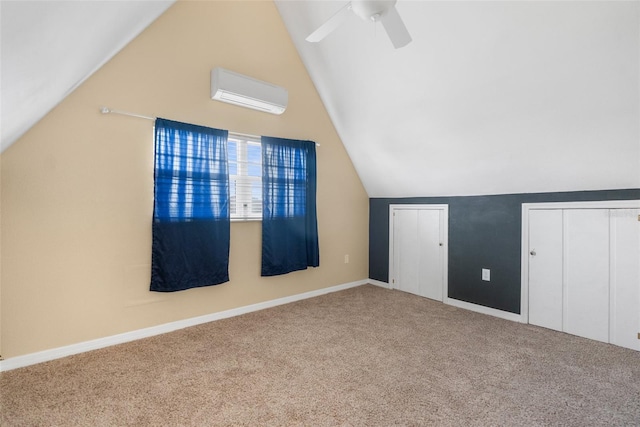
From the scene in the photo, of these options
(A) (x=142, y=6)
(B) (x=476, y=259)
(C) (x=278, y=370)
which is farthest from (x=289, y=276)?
(A) (x=142, y=6)

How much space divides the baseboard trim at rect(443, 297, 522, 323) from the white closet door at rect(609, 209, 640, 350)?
0.73 metres

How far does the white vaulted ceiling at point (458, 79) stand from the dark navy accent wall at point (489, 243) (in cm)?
11

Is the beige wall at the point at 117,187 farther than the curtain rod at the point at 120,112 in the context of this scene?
No

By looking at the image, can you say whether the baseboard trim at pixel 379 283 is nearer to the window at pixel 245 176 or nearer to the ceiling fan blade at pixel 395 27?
the window at pixel 245 176

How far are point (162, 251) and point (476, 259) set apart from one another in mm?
3218

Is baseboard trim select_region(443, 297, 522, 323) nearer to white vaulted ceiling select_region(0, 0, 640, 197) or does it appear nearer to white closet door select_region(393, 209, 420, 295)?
white closet door select_region(393, 209, 420, 295)

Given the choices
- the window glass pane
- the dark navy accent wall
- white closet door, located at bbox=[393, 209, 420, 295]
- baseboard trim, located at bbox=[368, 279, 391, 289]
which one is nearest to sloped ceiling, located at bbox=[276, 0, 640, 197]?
the dark navy accent wall

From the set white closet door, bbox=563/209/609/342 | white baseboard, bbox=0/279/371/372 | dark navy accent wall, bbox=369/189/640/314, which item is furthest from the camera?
dark navy accent wall, bbox=369/189/640/314

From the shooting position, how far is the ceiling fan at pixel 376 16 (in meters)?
1.66

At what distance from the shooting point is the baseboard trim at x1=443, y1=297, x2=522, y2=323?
10.4ft

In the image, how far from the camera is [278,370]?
2184 mm

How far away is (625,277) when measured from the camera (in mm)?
2578

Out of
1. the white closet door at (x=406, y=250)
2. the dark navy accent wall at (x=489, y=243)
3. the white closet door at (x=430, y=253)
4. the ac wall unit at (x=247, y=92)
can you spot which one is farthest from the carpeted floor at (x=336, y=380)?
the ac wall unit at (x=247, y=92)

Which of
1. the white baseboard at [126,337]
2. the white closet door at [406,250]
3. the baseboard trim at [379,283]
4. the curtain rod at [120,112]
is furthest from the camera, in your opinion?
the baseboard trim at [379,283]
